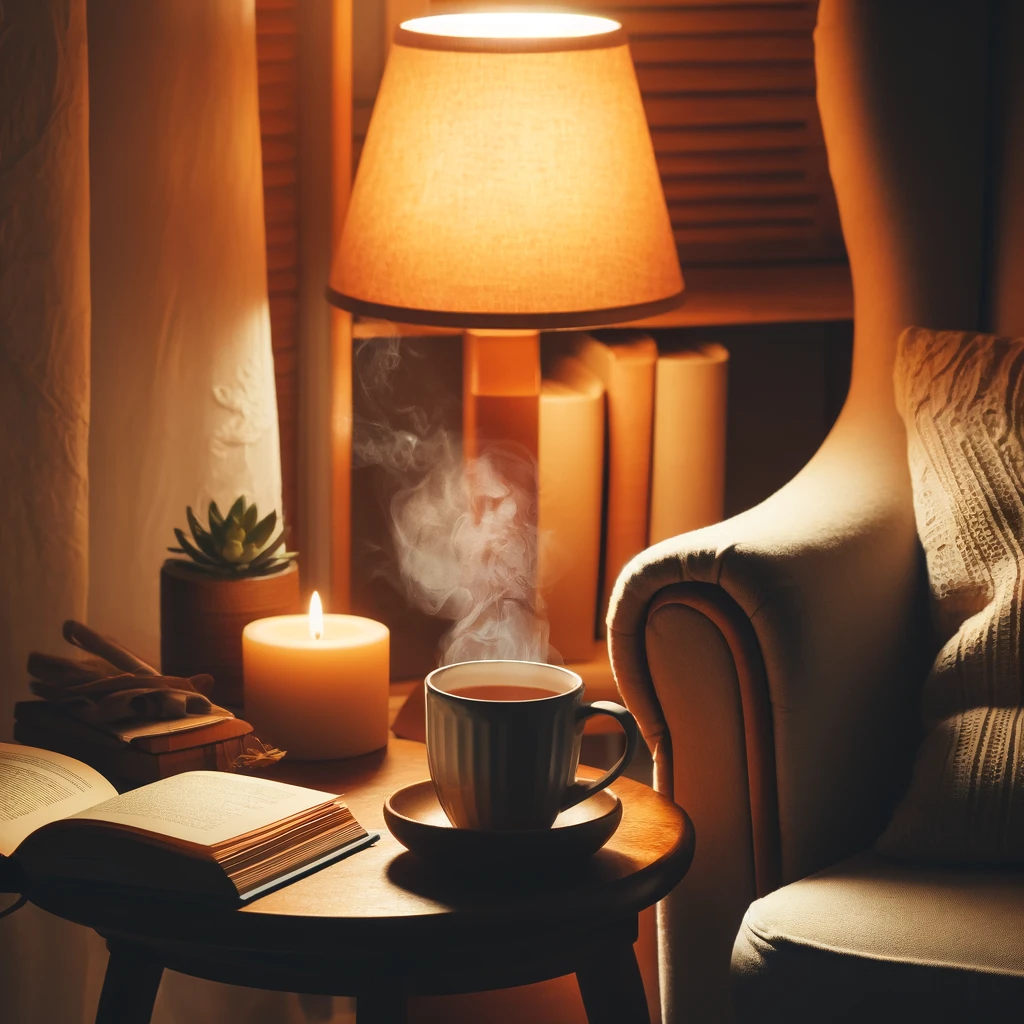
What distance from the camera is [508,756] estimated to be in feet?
3.11

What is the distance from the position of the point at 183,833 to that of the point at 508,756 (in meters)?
0.22

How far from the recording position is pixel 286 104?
192 cm

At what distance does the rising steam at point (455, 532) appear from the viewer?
5.89 ft

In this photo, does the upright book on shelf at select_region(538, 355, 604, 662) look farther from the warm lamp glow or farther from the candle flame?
the candle flame

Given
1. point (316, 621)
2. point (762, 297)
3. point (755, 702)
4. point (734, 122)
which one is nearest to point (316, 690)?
point (316, 621)

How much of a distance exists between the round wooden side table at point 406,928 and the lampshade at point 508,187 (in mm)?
551

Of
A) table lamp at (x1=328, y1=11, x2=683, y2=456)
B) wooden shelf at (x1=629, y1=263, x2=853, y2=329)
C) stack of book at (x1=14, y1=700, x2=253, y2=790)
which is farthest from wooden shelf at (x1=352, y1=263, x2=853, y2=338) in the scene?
stack of book at (x1=14, y1=700, x2=253, y2=790)

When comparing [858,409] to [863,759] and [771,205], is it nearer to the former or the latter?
[863,759]

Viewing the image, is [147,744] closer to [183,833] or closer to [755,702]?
[183,833]

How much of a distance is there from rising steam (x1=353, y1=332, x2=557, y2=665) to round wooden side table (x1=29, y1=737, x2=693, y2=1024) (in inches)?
27.5

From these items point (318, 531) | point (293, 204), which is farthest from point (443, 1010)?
point (293, 204)

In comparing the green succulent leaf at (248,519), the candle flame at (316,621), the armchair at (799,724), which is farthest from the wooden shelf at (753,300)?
the candle flame at (316,621)

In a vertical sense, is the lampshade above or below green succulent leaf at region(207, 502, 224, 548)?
above

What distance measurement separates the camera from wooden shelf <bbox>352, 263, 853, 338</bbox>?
1.95m
